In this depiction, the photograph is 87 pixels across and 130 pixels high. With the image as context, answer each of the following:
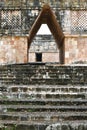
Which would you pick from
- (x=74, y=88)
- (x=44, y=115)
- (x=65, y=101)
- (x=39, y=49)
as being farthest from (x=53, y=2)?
(x=39, y=49)

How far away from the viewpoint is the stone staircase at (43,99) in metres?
6.23

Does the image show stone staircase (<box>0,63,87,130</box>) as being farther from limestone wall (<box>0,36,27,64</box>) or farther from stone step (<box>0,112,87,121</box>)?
limestone wall (<box>0,36,27,64</box>)

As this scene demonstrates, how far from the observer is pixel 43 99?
7863 mm

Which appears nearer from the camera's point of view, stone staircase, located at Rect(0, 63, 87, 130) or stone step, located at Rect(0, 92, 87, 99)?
stone staircase, located at Rect(0, 63, 87, 130)

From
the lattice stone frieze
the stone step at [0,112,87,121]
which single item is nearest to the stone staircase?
the stone step at [0,112,87,121]

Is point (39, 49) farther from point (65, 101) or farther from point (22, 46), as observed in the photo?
point (65, 101)

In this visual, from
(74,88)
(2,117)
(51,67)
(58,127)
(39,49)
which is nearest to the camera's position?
(58,127)

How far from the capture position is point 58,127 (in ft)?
19.7

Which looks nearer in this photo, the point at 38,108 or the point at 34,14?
the point at 38,108

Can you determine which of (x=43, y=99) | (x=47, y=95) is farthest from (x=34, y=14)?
(x=43, y=99)

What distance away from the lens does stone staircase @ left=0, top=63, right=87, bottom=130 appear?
623 cm

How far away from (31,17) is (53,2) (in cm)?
113

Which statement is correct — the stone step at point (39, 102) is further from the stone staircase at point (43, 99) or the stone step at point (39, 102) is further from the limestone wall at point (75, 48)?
the limestone wall at point (75, 48)

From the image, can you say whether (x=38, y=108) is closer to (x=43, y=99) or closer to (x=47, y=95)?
(x=43, y=99)
